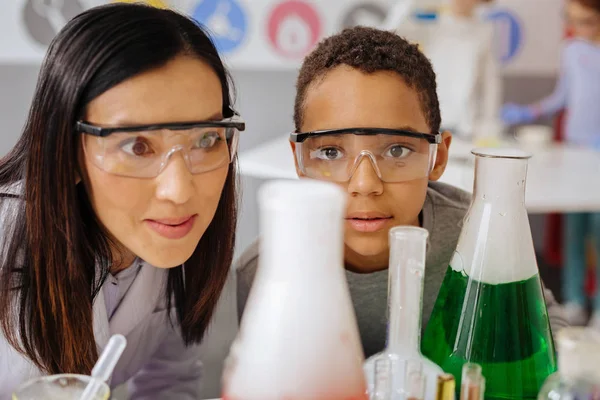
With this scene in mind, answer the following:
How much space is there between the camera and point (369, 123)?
0.89 m

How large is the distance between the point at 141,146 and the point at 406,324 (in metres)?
0.35

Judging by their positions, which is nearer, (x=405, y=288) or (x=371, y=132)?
(x=405, y=288)

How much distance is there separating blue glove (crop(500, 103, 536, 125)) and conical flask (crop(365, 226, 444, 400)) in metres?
3.70

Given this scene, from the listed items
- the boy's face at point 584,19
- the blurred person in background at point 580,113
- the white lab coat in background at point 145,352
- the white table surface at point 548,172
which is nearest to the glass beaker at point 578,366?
the white lab coat in background at point 145,352

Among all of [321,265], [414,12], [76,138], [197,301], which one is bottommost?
[197,301]

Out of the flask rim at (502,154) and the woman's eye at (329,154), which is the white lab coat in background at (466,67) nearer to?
the woman's eye at (329,154)

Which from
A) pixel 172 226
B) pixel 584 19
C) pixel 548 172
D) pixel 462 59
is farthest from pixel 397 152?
pixel 584 19

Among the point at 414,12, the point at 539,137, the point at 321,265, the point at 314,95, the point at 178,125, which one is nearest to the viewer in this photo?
the point at 321,265

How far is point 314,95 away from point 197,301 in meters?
0.35

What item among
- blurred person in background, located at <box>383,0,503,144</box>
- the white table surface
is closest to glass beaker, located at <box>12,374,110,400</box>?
the white table surface

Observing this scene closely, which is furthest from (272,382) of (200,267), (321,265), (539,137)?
(539,137)

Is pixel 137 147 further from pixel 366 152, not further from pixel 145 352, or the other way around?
pixel 145 352

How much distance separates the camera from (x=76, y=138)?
78cm

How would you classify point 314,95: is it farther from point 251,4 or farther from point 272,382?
point 251,4
